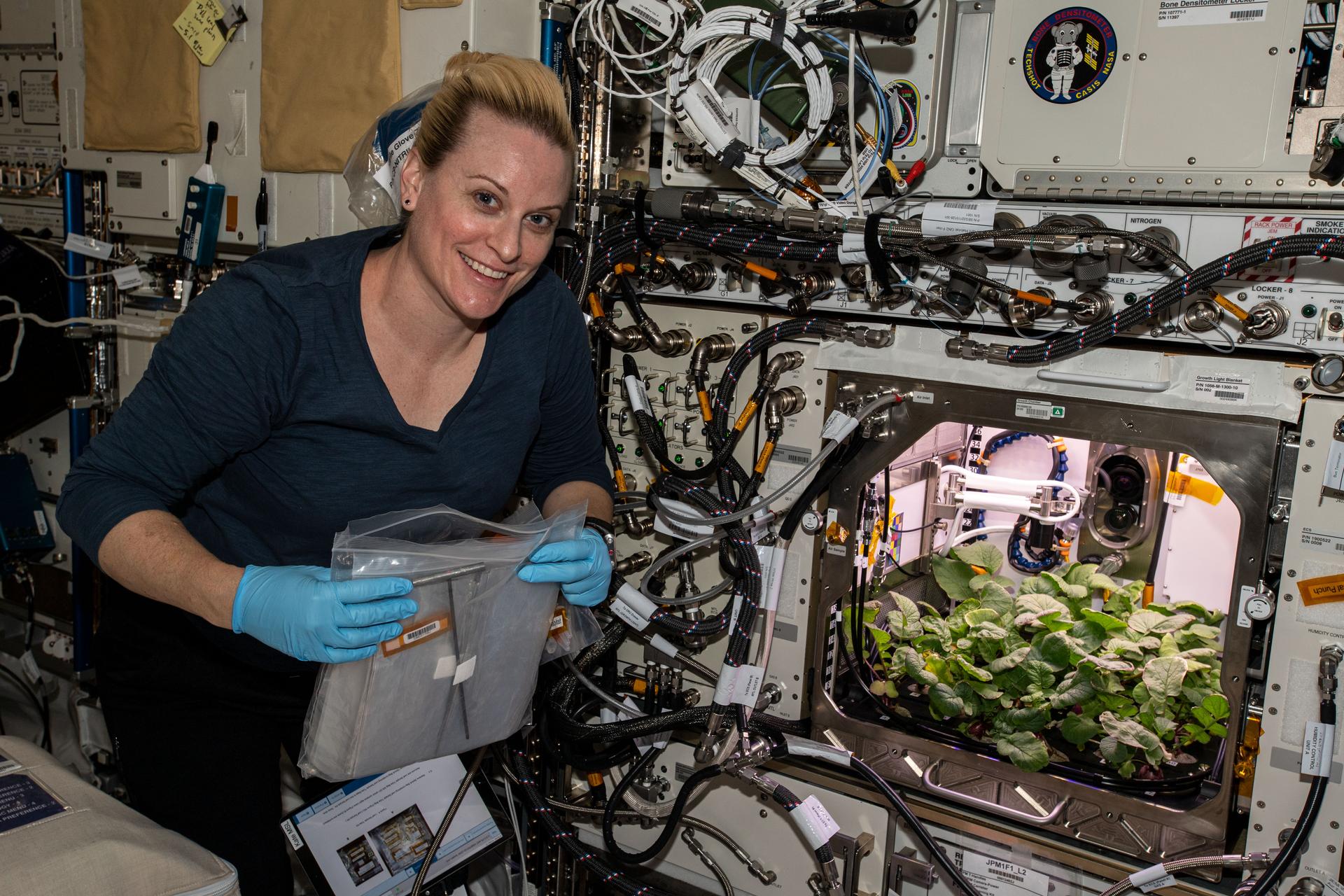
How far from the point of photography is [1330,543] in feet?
7.02

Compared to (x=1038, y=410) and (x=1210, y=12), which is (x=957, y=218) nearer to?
(x=1038, y=410)

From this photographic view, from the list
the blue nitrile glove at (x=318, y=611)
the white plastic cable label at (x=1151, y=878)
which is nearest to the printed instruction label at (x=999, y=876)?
the white plastic cable label at (x=1151, y=878)

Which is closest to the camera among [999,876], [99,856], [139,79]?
[99,856]

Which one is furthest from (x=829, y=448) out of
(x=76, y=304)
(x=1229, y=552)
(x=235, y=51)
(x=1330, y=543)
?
(x=76, y=304)

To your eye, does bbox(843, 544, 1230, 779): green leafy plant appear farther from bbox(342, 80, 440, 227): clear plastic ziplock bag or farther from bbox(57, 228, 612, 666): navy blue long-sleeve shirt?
bbox(342, 80, 440, 227): clear plastic ziplock bag

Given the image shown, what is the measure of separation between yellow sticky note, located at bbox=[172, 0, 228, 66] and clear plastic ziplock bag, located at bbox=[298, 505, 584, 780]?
2219 millimetres

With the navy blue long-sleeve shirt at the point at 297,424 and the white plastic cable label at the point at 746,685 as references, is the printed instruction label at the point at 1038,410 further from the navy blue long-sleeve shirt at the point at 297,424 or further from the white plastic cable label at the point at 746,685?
the navy blue long-sleeve shirt at the point at 297,424

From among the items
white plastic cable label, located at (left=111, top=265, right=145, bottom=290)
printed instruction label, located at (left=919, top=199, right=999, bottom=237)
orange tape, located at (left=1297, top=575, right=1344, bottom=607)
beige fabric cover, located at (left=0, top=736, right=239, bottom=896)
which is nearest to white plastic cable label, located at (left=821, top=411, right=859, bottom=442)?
printed instruction label, located at (left=919, top=199, right=999, bottom=237)

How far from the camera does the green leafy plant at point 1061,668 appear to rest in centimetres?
258

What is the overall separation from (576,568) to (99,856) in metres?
0.99

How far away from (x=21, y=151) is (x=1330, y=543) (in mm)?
4824

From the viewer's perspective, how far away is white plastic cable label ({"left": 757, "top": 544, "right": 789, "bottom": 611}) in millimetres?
2752

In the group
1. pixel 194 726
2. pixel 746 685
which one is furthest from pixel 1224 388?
pixel 194 726

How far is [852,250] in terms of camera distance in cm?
244
